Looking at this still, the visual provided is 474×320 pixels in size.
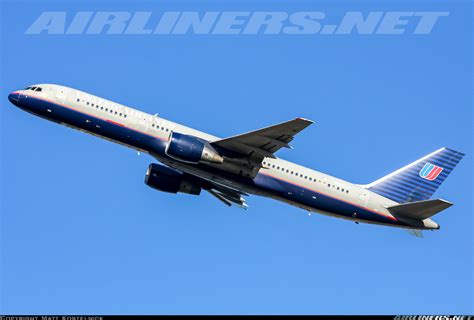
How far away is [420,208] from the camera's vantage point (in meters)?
51.5

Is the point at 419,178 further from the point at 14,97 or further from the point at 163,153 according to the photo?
the point at 14,97

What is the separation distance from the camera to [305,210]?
53375 mm

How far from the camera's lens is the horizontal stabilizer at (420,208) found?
50.1 m

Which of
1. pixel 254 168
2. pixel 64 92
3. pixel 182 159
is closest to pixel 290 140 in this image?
pixel 254 168

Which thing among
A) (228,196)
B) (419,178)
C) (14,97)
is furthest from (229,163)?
(14,97)

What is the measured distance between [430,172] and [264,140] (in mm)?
13128

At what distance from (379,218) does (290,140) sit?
29.2 feet

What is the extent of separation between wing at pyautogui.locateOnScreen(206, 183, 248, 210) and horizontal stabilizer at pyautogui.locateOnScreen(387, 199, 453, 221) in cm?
989

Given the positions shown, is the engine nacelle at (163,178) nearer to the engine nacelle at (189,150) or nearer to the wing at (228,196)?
the wing at (228,196)

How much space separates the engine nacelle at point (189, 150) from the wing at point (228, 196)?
5.47 m

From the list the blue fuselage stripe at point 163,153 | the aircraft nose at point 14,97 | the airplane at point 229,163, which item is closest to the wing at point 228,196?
the airplane at point 229,163

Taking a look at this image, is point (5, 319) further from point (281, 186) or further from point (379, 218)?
point (379, 218)

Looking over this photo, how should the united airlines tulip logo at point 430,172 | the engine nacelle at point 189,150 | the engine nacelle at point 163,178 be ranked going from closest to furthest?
the engine nacelle at point 189,150
the engine nacelle at point 163,178
the united airlines tulip logo at point 430,172

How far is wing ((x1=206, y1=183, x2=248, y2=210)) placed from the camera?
55.5m
